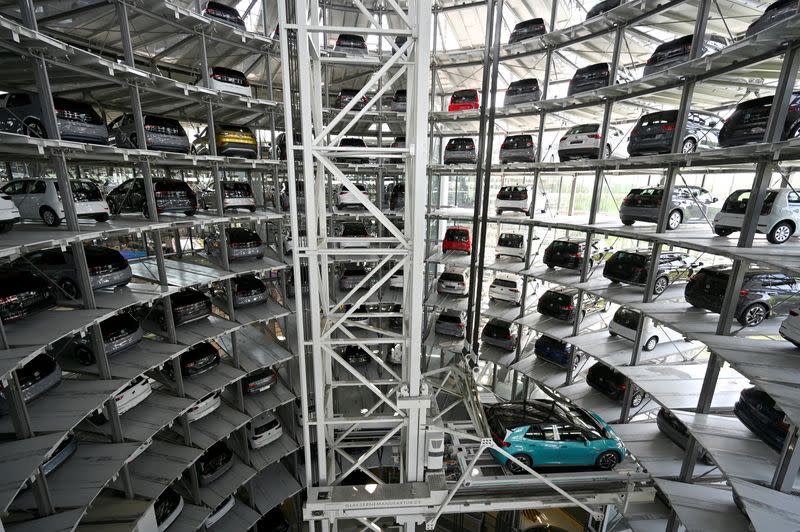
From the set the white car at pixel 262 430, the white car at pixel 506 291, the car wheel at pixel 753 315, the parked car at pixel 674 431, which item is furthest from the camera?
the white car at pixel 506 291

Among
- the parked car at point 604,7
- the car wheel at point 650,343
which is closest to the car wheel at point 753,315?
the car wheel at point 650,343

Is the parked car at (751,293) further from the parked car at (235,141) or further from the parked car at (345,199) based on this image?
the parked car at (235,141)

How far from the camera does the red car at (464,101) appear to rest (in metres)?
11.1

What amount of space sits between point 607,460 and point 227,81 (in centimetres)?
1178

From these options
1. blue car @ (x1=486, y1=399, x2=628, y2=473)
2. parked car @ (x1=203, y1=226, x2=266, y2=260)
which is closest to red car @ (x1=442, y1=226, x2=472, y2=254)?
parked car @ (x1=203, y1=226, x2=266, y2=260)

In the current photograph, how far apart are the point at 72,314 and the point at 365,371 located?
8014 millimetres

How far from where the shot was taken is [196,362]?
Result: 8.74m

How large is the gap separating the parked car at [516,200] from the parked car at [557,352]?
4.01 metres

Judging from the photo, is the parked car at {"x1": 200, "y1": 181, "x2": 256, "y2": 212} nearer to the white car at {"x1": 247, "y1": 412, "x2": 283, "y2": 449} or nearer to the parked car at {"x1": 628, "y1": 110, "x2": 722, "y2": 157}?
the white car at {"x1": 247, "y1": 412, "x2": 283, "y2": 449}

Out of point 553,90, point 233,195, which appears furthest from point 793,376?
point 553,90

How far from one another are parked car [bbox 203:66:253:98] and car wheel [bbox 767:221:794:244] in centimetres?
1097

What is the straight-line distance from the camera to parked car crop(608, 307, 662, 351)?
8.56 metres

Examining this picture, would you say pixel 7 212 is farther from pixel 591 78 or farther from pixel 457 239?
pixel 591 78

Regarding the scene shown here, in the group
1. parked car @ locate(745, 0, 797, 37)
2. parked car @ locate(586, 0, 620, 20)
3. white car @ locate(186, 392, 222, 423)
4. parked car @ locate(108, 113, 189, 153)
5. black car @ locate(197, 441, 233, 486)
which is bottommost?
black car @ locate(197, 441, 233, 486)
